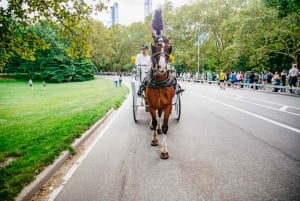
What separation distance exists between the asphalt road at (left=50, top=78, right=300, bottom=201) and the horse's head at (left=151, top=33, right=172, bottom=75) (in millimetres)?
1960

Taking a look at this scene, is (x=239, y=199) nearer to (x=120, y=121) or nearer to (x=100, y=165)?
(x=100, y=165)

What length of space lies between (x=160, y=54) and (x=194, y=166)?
241 centimetres

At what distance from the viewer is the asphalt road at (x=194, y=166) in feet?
15.5

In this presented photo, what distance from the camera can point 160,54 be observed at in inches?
247

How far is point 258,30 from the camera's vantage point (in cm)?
3228

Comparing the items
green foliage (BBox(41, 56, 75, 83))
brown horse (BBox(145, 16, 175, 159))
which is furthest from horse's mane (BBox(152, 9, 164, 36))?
green foliage (BBox(41, 56, 75, 83))

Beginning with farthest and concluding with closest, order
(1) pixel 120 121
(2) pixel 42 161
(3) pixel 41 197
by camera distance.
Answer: (1) pixel 120 121 < (2) pixel 42 161 < (3) pixel 41 197

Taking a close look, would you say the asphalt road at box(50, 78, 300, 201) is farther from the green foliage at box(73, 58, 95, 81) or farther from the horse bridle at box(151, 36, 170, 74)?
the green foliage at box(73, 58, 95, 81)

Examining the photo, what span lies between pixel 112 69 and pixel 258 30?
3560 inches

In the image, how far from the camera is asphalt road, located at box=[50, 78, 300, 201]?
15.5 feet

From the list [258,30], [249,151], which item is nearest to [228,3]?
[258,30]

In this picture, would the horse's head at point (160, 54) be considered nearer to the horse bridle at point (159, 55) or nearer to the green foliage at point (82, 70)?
the horse bridle at point (159, 55)

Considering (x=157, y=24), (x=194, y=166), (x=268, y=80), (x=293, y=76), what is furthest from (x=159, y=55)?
(x=268, y=80)

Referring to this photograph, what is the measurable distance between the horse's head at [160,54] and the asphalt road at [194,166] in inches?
77.2
